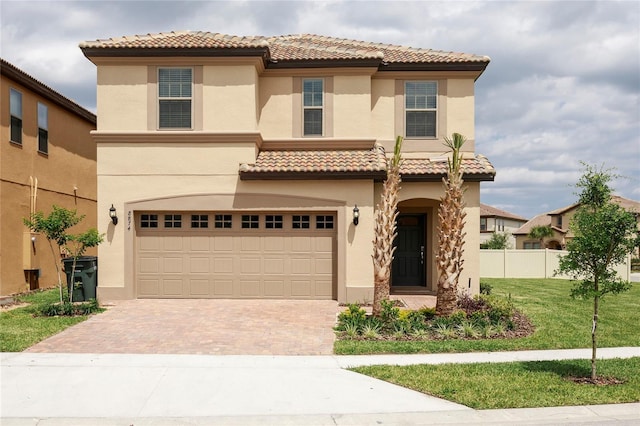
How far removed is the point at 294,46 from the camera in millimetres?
18047

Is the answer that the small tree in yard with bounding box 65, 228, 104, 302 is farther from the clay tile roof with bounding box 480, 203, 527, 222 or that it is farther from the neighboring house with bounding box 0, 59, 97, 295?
the clay tile roof with bounding box 480, 203, 527, 222

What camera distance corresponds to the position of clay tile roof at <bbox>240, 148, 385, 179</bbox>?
15297mm

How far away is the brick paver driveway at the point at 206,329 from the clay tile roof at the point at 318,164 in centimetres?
373

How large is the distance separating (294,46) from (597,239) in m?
12.6

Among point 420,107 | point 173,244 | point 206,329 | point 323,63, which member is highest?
point 323,63

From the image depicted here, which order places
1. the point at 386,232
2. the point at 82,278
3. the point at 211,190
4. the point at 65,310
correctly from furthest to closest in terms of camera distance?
1. the point at 211,190
2. the point at 82,278
3. the point at 65,310
4. the point at 386,232

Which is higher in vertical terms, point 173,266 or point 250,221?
point 250,221

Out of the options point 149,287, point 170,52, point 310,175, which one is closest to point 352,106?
point 310,175

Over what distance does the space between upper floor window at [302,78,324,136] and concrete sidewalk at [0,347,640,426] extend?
29.8ft

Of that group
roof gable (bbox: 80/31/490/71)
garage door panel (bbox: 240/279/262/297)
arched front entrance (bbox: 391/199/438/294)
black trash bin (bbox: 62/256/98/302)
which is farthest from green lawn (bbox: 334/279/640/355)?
black trash bin (bbox: 62/256/98/302)

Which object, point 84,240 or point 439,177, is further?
point 439,177

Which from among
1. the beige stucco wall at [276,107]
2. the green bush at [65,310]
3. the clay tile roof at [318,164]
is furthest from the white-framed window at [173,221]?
the beige stucco wall at [276,107]

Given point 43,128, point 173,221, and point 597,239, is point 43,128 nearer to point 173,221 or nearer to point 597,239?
point 173,221

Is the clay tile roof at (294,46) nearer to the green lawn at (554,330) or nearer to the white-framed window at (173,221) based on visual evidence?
the white-framed window at (173,221)
